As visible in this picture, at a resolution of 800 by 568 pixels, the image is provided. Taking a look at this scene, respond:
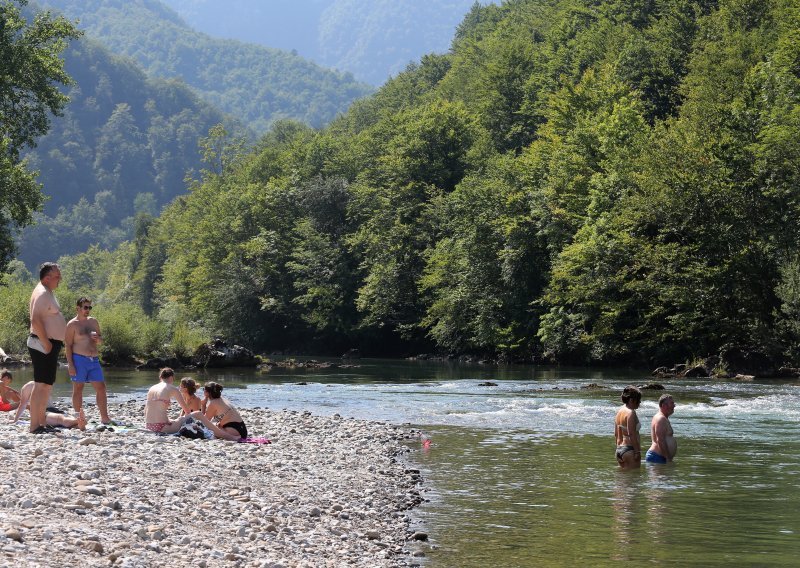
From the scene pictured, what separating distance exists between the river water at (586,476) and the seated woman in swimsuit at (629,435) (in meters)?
0.29

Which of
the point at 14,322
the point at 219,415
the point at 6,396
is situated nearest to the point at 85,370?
the point at 219,415

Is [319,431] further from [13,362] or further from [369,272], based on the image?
[369,272]

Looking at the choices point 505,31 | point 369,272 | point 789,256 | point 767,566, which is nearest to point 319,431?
point 767,566

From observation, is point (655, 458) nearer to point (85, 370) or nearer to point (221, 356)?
point (85, 370)

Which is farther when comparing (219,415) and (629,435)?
(219,415)

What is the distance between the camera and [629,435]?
1802 centimetres

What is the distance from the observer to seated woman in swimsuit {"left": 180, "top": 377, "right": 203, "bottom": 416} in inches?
812

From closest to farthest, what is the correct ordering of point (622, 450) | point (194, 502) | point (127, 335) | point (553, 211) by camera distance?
point (194, 502), point (622, 450), point (127, 335), point (553, 211)

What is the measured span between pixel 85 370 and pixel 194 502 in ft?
20.2

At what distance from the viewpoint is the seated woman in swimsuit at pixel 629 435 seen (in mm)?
17922

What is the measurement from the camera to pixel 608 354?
52.2 meters

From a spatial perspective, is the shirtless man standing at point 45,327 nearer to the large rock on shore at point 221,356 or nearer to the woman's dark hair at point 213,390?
the woman's dark hair at point 213,390

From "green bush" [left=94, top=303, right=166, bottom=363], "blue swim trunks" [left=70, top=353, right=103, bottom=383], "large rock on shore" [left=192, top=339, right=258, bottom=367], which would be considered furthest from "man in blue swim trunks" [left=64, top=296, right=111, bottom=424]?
"large rock on shore" [left=192, top=339, right=258, bottom=367]

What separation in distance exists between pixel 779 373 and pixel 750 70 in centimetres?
1989
